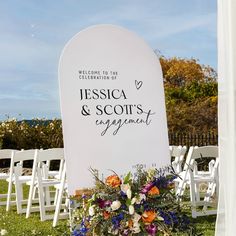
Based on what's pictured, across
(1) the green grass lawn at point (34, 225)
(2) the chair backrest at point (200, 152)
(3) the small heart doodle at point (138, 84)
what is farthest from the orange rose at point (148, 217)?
→ (2) the chair backrest at point (200, 152)

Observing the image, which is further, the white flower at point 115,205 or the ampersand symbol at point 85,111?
the ampersand symbol at point 85,111

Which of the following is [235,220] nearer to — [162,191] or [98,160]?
[162,191]

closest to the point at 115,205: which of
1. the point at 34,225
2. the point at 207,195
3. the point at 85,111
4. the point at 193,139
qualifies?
the point at 85,111

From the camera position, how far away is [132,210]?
3.41 metres

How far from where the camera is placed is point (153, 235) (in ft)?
11.3

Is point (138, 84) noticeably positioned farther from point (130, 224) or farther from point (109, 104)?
point (130, 224)

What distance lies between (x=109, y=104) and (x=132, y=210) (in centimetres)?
139

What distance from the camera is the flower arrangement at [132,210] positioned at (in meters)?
3.44

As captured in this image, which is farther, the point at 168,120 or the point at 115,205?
the point at 168,120

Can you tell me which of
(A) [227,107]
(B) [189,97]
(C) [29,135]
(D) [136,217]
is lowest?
(D) [136,217]

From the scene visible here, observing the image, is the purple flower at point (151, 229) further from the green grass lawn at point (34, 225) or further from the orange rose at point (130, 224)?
the green grass lawn at point (34, 225)

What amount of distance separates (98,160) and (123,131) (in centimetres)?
36

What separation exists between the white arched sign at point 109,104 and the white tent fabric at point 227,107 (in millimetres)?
1713

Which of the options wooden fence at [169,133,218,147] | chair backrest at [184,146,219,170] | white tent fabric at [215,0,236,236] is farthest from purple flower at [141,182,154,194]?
wooden fence at [169,133,218,147]
